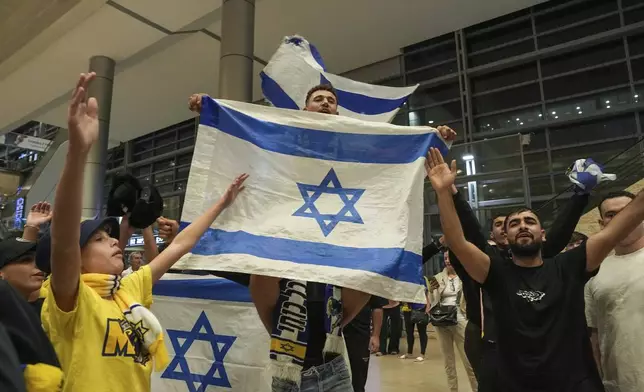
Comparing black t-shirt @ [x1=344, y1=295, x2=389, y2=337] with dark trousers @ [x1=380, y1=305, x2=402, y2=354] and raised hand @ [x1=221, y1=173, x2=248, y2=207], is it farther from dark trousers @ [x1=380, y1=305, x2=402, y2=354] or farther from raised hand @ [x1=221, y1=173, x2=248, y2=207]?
dark trousers @ [x1=380, y1=305, x2=402, y2=354]

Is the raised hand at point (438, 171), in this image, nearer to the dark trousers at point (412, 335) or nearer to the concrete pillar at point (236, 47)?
the concrete pillar at point (236, 47)

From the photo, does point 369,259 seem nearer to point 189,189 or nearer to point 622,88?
point 189,189

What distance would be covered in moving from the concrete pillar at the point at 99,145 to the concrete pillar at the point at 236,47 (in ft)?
8.95

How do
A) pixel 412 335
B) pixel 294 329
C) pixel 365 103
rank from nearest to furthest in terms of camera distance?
pixel 294 329
pixel 365 103
pixel 412 335

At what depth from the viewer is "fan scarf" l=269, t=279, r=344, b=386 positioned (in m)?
1.70

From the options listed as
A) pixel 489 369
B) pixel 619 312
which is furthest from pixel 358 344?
pixel 619 312

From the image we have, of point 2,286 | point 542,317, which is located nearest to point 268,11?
point 542,317

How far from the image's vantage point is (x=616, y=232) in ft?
6.33

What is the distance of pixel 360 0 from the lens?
6.32 metres

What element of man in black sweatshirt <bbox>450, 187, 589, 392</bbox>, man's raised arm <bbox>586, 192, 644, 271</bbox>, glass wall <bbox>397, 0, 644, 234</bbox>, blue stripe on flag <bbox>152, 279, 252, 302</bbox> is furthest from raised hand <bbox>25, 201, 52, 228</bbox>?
glass wall <bbox>397, 0, 644, 234</bbox>

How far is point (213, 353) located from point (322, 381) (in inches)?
42.1

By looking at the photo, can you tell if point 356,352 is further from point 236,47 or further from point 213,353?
point 236,47

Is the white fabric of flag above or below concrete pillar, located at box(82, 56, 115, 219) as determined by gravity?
below

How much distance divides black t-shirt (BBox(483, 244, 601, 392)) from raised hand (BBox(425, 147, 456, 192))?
0.44 m
